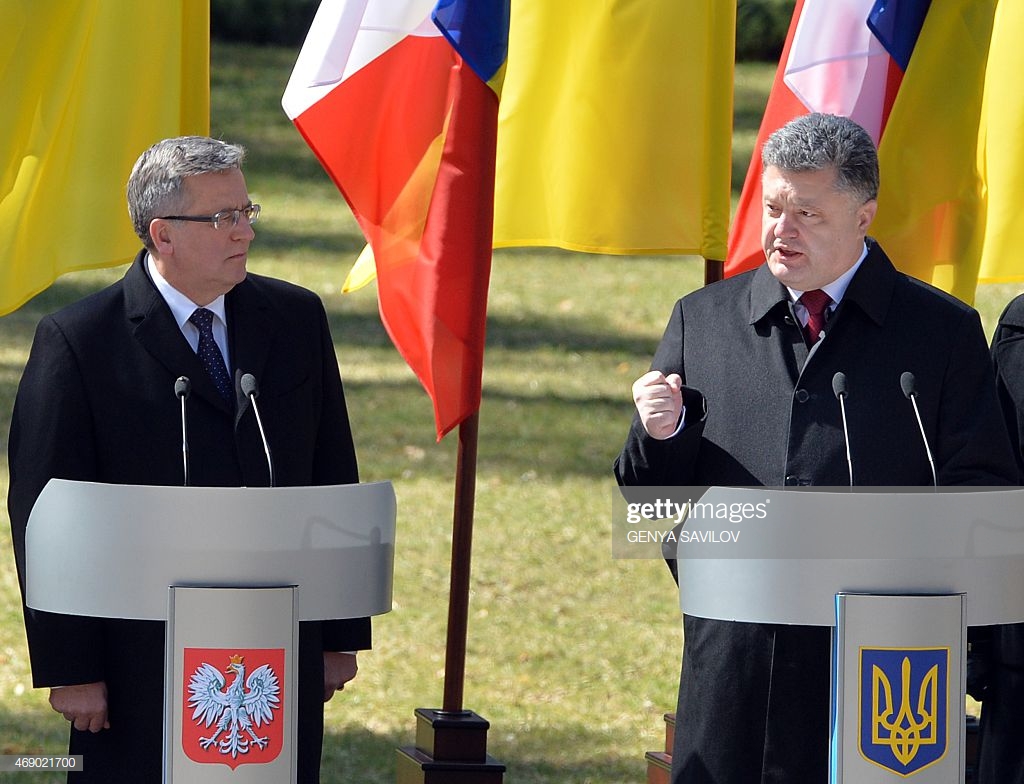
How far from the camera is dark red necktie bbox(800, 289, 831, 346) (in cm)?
407

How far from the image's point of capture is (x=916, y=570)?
338 cm

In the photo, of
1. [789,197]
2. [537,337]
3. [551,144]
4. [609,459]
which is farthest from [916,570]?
[537,337]

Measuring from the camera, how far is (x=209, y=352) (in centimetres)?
412

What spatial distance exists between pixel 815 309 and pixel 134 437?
1.57 meters

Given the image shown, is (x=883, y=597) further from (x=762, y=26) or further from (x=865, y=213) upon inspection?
(x=762, y=26)

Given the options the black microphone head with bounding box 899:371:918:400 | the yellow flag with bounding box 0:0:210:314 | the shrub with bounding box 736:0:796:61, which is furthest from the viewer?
the shrub with bounding box 736:0:796:61

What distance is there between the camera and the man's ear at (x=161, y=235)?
4.04 m

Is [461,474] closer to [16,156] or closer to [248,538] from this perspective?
[16,156]

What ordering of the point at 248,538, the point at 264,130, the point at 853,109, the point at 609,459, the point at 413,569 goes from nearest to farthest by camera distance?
the point at 248,538, the point at 853,109, the point at 413,569, the point at 609,459, the point at 264,130

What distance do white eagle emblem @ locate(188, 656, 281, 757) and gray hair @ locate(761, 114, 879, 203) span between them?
161cm

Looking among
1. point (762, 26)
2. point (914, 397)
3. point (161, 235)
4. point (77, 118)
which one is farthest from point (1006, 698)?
point (762, 26)

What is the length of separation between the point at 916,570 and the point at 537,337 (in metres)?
12.7

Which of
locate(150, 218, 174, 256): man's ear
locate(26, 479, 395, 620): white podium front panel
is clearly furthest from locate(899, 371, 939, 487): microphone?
locate(150, 218, 174, 256): man's ear

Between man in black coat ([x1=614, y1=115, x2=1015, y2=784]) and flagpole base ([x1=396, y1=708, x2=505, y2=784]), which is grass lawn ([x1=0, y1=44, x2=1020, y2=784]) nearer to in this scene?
flagpole base ([x1=396, y1=708, x2=505, y2=784])
